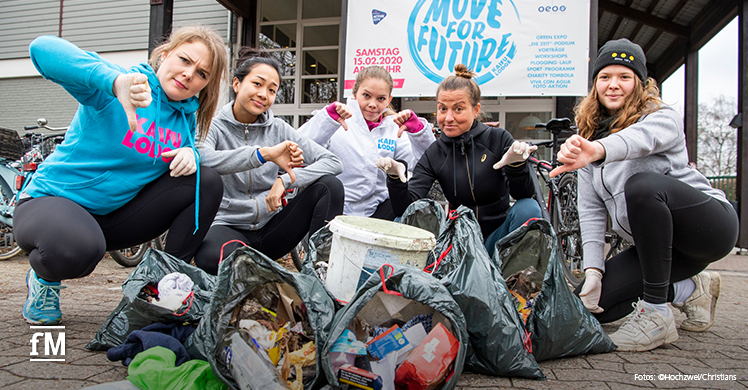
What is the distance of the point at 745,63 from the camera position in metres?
6.43

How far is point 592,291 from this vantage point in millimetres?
2154

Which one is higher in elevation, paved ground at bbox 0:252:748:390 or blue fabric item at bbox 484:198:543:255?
blue fabric item at bbox 484:198:543:255

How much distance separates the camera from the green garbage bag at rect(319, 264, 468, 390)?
1.27 metres

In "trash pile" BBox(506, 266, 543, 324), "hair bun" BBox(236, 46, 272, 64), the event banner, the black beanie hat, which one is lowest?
"trash pile" BBox(506, 266, 543, 324)

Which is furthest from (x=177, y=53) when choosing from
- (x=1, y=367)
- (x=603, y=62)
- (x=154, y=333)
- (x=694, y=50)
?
(x=694, y=50)

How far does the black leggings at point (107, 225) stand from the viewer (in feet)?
5.70

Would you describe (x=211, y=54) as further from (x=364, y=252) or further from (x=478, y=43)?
(x=478, y=43)

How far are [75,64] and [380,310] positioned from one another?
1.48m

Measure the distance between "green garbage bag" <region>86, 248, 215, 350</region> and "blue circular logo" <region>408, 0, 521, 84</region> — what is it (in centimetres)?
452

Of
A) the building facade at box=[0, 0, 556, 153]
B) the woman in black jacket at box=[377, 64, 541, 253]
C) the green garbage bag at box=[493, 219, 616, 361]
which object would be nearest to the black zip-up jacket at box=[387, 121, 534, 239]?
the woman in black jacket at box=[377, 64, 541, 253]

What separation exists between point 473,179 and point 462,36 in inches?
143

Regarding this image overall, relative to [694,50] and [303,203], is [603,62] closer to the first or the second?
[303,203]

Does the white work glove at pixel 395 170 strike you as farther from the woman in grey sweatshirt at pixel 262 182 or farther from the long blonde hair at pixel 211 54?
the long blonde hair at pixel 211 54

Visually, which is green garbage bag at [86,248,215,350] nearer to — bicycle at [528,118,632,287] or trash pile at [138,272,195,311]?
trash pile at [138,272,195,311]
